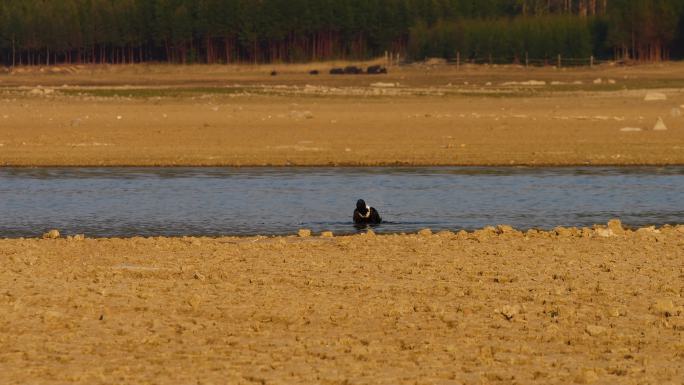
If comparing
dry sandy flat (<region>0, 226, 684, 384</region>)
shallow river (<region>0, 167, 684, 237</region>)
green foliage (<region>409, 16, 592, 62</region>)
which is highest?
green foliage (<region>409, 16, 592, 62</region>)

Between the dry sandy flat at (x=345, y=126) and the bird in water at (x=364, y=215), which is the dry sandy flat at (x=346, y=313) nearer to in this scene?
the bird in water at (x=364, y=215)

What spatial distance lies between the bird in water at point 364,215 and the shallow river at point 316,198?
25 cm

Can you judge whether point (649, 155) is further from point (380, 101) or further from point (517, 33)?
point (517, 33)

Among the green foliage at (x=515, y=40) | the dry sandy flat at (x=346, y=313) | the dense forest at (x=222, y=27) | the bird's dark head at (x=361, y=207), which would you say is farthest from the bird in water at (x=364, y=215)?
the dense forest at (x=222, y=27)

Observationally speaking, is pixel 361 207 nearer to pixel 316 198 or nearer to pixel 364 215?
pixel 364 215

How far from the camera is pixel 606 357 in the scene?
979 centimetres

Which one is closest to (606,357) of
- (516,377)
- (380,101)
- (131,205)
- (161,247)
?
(516,377)

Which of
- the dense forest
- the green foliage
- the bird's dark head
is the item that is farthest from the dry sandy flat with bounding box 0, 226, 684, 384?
the dense forest

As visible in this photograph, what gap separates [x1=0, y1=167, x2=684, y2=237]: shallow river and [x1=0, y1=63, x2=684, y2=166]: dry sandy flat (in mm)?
1948

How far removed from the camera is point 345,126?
38.5m

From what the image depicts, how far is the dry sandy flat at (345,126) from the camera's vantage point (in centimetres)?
3019

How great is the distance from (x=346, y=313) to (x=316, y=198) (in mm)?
11744

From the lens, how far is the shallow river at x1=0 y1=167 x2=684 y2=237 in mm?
19797

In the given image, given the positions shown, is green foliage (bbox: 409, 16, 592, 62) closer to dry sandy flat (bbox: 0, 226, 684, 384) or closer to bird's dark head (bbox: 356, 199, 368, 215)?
bird's dark head (bbox: 356, 199, 368, 215)
